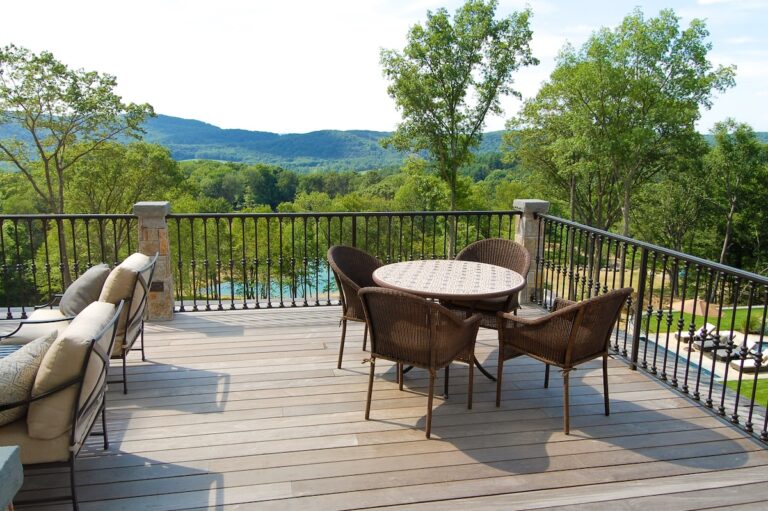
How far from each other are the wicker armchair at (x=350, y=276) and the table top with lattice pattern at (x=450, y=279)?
0.64 ft

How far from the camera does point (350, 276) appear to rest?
4148 millimetres

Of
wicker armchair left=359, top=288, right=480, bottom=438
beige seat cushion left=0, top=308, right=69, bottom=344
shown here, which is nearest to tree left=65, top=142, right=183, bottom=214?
beige seat cushion left=0, top=308, right=69, bottom=344

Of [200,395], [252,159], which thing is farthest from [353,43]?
[252,159]

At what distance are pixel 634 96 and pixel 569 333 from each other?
75.6 ft

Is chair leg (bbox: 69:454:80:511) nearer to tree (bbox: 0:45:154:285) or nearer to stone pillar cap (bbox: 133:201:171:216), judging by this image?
stone pillar cap (bbox: 133:201:171:216)

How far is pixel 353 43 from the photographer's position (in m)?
12.2

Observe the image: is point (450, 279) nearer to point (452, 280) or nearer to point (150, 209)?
point (452, 280)

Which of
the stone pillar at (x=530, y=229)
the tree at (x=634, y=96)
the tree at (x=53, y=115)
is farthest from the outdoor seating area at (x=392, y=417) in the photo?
the tree at (x=634, y=96)

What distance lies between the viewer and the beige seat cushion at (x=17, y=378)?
6.79 ft

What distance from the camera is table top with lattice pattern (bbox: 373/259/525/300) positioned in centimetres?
338

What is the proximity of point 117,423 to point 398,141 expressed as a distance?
21.8 meters

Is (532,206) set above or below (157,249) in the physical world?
above

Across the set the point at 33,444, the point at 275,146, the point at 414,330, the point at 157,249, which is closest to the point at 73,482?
the point at 33,444

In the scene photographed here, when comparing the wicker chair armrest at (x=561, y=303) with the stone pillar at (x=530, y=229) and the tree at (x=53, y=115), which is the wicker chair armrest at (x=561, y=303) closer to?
the stone pillar at (x=530, y=229)
